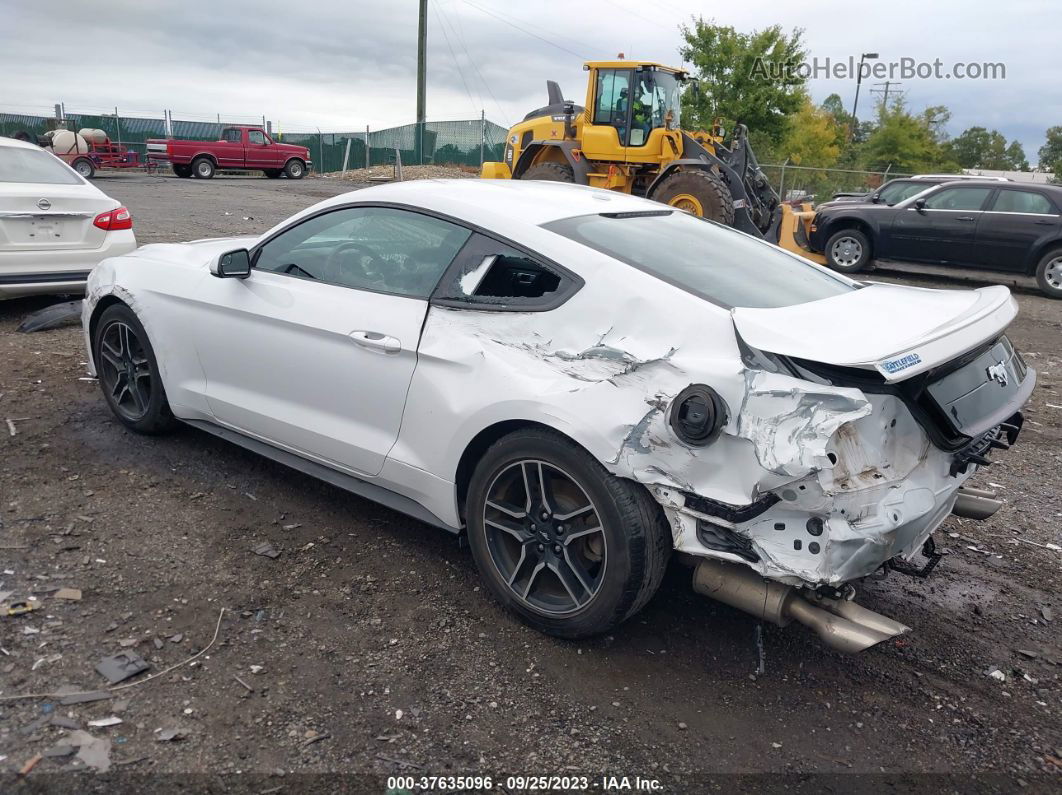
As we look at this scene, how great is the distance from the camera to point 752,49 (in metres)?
34.2

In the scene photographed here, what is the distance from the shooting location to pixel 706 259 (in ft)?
11.3

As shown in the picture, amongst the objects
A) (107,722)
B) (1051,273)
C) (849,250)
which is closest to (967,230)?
(1051,273)

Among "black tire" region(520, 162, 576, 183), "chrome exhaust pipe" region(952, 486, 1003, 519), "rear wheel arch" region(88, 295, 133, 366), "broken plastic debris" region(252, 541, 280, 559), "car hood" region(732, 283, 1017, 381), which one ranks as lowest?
"broken plastic debris" region(252, 541, 280, 559)

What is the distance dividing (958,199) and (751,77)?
2295cm

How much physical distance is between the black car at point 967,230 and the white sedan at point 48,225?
1090 centimetres

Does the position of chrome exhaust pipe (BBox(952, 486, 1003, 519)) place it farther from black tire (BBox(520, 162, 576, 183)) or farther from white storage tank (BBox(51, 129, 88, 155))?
white storage tank (BBox(51, 129, 88, 155))

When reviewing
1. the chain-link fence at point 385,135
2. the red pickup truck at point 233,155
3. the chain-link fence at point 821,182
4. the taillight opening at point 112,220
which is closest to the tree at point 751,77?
the chain-link fence at point 821,182

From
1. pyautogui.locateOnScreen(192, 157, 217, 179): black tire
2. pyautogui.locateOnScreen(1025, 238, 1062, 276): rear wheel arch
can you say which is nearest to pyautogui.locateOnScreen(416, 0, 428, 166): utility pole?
pyautogui.locateOnScreen(192, 157, 217, 179): black tire

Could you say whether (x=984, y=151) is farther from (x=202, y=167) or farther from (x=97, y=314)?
(x=97, y=314)

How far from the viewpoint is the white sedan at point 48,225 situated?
Result: 678 centimetres

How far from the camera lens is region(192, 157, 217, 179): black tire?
30125mm

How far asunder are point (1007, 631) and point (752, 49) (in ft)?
114

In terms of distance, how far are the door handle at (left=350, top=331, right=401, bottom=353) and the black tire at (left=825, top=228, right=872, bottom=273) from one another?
11984mm

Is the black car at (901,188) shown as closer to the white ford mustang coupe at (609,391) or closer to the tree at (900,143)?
the white ford mustang coupe at (609,391)
